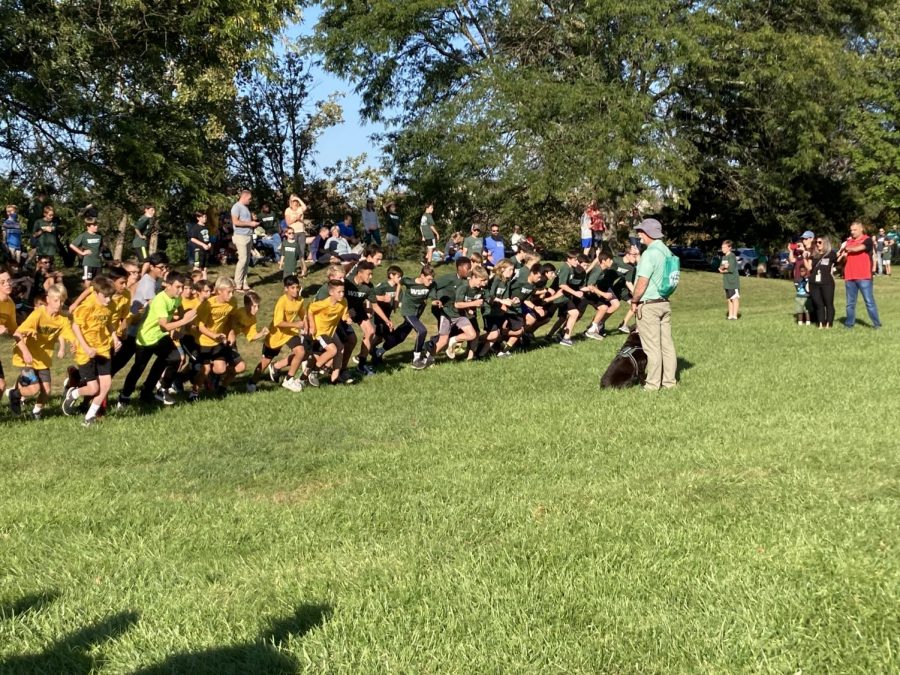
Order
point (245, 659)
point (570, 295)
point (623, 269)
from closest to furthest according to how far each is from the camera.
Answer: point (245, 659) < point (570, 295) < point (623, 269)

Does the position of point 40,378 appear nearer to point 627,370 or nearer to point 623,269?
point 627,370

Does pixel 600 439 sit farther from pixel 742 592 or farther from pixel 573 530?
pixel 742 592

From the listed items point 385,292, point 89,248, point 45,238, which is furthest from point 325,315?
point 45,238

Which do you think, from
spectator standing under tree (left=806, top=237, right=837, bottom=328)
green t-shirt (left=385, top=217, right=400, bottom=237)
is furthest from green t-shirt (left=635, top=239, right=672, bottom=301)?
green t-shirt (left=385, top=217, right=400, bottom=237)

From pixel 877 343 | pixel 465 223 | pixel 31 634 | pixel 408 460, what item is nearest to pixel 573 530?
pixel 408 460

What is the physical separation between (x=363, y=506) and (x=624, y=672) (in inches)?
111

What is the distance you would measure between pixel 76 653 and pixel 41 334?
7.40 m

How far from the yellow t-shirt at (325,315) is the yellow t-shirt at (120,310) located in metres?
2.57

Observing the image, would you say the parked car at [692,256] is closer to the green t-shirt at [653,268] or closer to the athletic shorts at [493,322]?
the athletic shorts at [493,322]

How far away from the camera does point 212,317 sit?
38.1ft

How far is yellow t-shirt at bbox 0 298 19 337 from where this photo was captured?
32.9 ft

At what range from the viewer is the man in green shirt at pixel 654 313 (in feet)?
33.7

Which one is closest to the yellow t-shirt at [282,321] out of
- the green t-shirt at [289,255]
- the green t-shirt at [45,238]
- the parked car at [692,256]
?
the green t-shirt at [289,255]

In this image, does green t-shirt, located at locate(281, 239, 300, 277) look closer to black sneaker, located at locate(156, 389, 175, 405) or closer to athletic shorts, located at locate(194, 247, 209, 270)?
athletic shorts, located at locate(194, 247, 209, 270)
